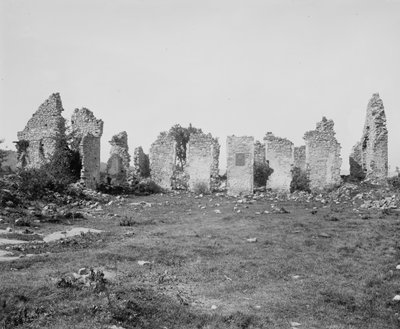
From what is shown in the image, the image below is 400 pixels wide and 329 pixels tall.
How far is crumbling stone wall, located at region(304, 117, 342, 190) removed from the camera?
95.5 ft

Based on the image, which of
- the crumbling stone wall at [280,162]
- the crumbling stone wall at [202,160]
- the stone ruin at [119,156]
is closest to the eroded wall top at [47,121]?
the stone ruin at [119,156]

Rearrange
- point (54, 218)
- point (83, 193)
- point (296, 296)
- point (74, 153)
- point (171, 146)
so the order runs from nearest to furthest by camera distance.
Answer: point (296, 296), point (54, 218), point (83, 193), point (74, 153), point (171, 146)

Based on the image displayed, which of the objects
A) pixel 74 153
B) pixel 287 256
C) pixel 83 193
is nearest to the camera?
pixel 287 256

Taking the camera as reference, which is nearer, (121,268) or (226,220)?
(121,268)

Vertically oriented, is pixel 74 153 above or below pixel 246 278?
above

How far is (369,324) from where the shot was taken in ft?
23.5

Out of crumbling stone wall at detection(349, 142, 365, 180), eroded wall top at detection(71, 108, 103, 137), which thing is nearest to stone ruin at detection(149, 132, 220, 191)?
eroded wall top at detection(71, 108, 103, 137)

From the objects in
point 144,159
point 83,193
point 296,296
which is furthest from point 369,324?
point 144,159

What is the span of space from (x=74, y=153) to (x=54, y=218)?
1250cm

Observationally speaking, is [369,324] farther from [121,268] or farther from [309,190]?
[309,190]

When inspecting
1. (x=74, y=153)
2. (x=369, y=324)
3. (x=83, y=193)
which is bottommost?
(x=369, y=324)

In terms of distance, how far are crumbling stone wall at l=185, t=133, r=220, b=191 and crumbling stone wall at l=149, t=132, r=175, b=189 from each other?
5.10 feet

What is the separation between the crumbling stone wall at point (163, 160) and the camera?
30656 millimetres

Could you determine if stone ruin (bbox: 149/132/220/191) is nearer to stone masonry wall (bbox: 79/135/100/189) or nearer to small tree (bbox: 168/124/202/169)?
stone masonry wall (bbox: 79/135/100/189)
